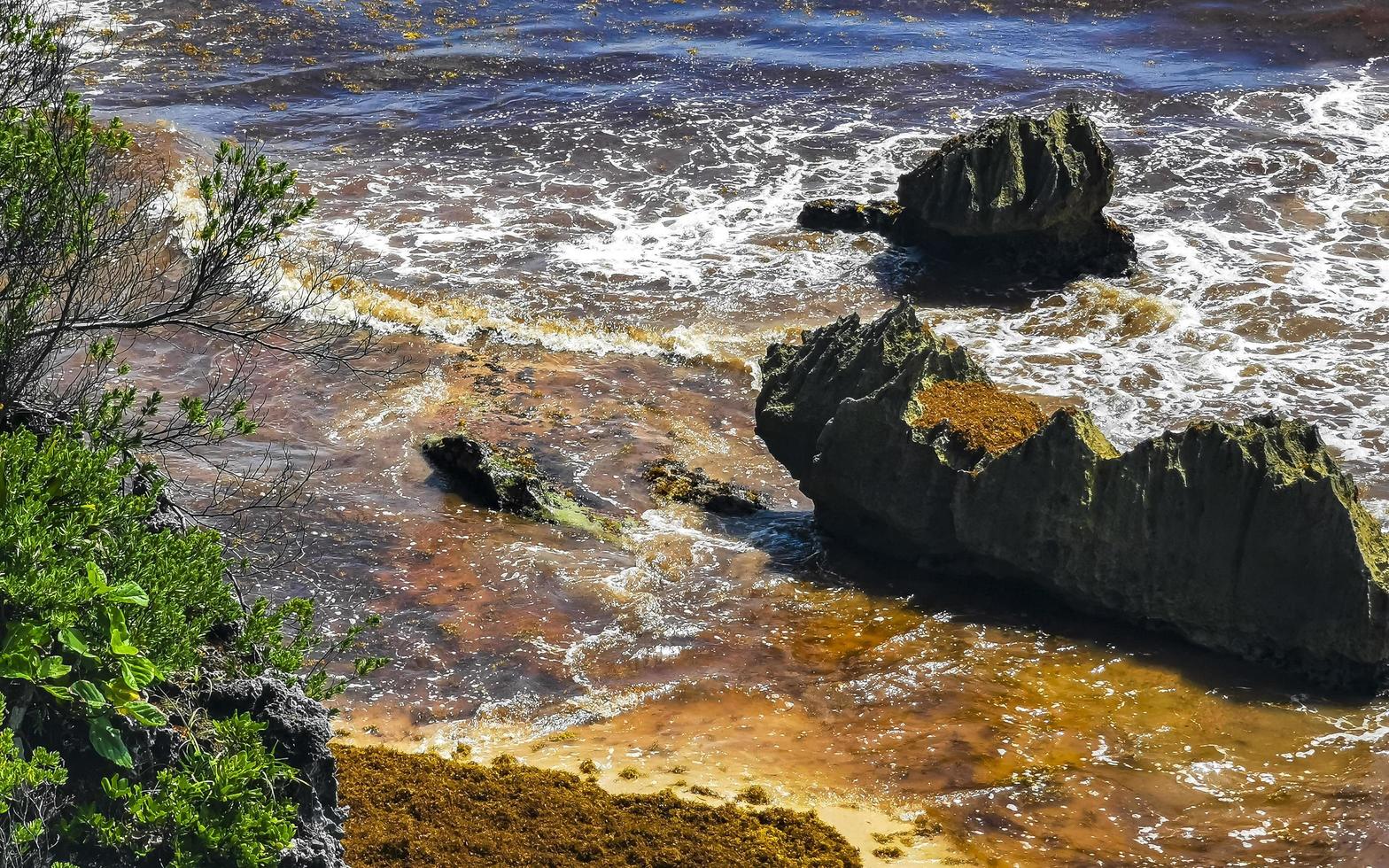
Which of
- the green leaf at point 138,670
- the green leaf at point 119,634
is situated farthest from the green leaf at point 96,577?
the green leaf at point 138,670

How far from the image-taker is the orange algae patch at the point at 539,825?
6.55 meters

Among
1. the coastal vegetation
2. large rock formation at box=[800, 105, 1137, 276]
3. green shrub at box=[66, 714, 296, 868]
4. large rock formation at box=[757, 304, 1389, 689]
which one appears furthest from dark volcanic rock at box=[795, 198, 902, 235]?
green shrub at box=[66, 714, 296, 868]

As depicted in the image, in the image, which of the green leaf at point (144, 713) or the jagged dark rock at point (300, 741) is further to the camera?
the jagged dark rock at point (300, 741)

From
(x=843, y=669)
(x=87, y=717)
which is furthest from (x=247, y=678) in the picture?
(x=843, y=669)

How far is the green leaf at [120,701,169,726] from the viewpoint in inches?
183

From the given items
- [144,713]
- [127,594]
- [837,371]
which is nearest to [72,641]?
[127,594]

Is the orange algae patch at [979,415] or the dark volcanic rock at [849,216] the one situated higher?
the dark volcanic rock at [849,216]

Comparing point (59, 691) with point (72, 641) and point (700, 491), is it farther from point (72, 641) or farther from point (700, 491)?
point (700, 491)

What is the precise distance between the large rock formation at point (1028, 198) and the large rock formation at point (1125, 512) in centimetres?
816

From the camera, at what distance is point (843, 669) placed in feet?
30.1

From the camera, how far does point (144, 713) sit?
4.68 metres

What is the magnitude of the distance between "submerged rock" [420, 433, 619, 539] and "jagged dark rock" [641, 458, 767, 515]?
0.92 m

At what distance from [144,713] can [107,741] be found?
0.16 meters

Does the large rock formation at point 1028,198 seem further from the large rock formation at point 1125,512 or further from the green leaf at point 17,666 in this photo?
the green leaf at point 17,666
